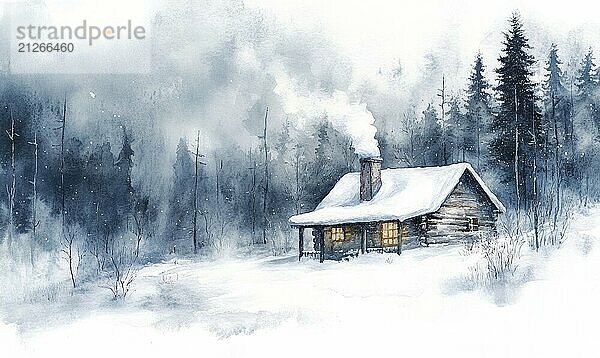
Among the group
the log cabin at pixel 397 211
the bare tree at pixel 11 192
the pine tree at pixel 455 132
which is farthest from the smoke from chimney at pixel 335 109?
the bare tree at pixel 11 192

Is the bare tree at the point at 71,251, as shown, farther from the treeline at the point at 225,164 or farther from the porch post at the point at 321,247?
the porch post at the point at 321,247

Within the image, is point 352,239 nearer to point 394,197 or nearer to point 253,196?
point 394,197

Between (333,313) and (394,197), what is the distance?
1619 mm

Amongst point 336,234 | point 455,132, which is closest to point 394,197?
point 336,234

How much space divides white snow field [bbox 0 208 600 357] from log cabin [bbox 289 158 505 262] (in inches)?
16.9

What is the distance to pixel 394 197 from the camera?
827cm

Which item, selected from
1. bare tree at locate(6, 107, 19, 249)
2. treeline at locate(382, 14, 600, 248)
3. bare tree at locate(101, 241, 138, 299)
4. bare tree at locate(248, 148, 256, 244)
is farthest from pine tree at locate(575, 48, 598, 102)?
bare tree at locate(6, 107, 19, 249)

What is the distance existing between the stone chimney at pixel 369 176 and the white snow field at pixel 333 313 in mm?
876

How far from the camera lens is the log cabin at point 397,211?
771 cm

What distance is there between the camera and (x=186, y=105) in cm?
748

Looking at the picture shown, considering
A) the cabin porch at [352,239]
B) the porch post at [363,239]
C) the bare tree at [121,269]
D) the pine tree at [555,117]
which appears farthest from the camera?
the porch post at [363,239]

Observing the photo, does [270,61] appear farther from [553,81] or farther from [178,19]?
[553,81]

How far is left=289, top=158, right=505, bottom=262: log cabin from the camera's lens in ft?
25.3

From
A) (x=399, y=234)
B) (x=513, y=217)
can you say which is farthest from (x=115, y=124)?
(x=513, y=217)
